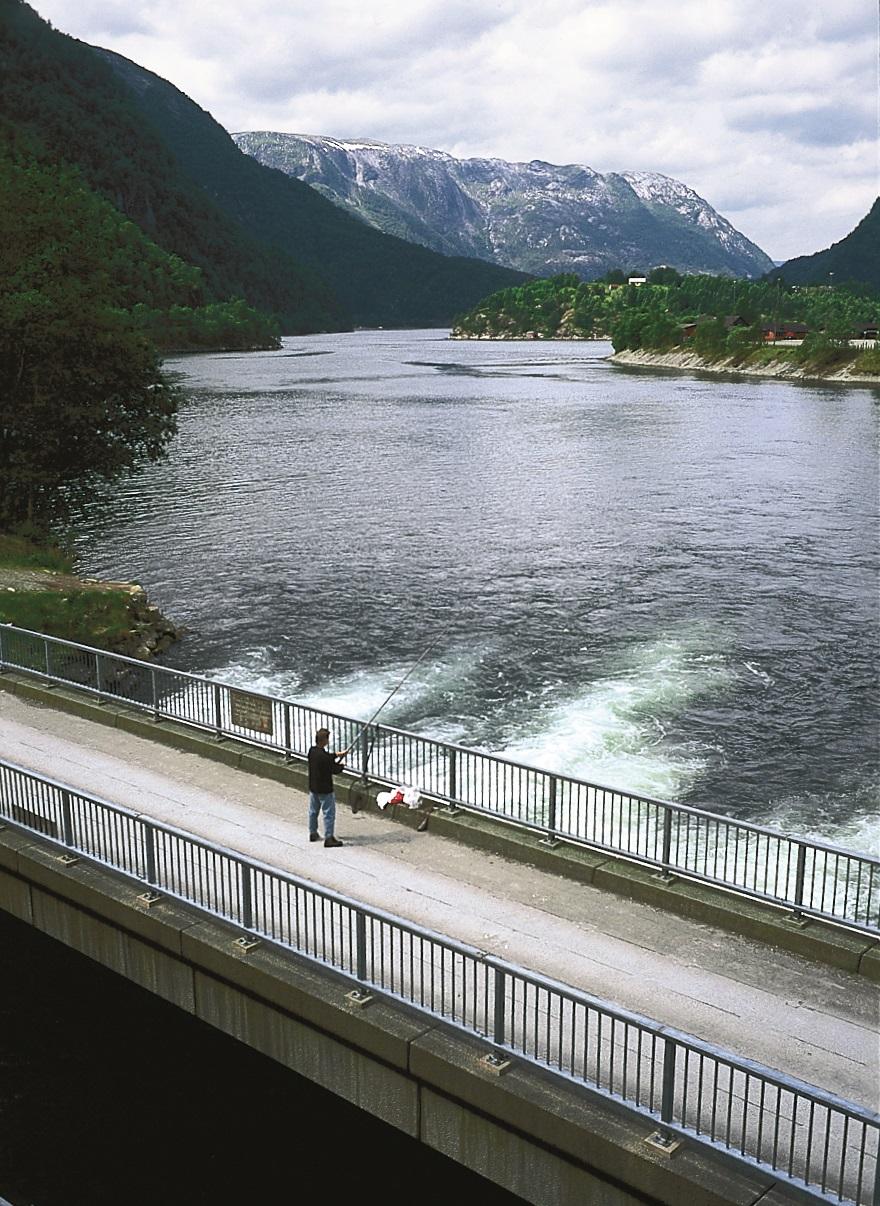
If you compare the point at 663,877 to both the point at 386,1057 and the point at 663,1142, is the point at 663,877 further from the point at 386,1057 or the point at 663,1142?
the point at 663,1142

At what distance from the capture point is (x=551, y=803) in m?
15.5

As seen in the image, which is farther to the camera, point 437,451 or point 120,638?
point 437,451

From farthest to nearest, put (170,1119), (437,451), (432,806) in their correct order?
(437,451) < (432,806) < (170,1119)

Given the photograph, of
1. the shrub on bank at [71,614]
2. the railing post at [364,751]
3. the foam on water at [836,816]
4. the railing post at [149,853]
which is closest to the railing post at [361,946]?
the railing post at [149,853]

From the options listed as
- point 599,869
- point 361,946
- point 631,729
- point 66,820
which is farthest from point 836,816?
point 66,820

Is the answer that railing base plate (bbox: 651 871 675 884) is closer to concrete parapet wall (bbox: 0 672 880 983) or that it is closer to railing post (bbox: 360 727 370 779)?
concrete parapet wall (bbox: 0 672 880 983)

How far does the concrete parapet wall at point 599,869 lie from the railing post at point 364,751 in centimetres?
19

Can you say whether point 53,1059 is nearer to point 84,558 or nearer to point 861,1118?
point 861,1118

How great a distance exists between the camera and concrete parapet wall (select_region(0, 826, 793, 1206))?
31.7ft

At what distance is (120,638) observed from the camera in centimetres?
3331

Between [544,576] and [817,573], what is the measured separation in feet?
35.6

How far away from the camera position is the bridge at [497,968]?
9.73 m

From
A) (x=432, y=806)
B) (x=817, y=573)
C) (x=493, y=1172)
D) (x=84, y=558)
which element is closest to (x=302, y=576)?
(x=84, y=558)

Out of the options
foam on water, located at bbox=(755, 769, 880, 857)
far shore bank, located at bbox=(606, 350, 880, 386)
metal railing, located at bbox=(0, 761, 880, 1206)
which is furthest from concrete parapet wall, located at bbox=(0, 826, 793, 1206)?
far shore bank, located at bbox=(606, 350, 880, 386)
